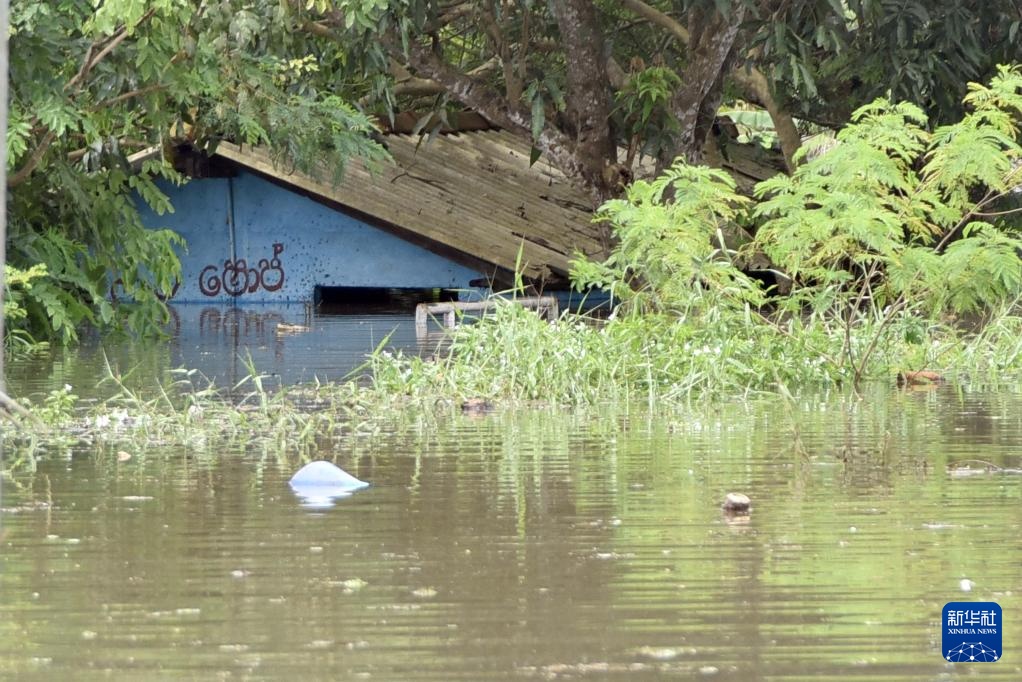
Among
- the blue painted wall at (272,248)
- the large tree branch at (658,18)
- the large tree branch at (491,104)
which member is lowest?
the blue painted wall at (272,248)

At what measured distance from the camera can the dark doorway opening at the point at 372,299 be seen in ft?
73.0

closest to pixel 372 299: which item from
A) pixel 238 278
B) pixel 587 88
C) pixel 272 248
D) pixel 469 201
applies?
pixel 238 278

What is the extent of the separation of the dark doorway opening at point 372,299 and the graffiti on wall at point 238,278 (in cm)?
73

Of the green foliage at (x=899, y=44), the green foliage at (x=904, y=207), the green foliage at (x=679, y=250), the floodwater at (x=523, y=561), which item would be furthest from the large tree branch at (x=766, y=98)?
the floodwater at (x=523, y=561)

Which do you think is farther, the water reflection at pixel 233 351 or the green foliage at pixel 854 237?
the water reflection at pixel 233 351

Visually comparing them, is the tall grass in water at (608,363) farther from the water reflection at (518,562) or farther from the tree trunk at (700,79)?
the tree trunk at (700,79)

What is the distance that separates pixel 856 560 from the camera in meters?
5.14

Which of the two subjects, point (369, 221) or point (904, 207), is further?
point (369, 221)

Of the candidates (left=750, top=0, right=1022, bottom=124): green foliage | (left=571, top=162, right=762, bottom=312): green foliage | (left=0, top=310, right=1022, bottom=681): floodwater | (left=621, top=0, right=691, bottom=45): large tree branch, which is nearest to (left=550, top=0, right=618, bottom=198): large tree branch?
(left=621, top=0, right=691, bottom=45): large tree branch

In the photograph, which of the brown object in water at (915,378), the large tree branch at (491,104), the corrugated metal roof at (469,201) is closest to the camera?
the brown object in water at (915,378)

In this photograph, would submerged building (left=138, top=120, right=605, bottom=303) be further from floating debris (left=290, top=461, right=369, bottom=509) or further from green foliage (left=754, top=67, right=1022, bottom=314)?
floating debris (left=290, top=461, right=369, bottom=509)

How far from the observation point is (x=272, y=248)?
21.7 m

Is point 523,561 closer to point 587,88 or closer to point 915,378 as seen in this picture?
point 915,378

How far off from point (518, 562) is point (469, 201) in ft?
50.9
